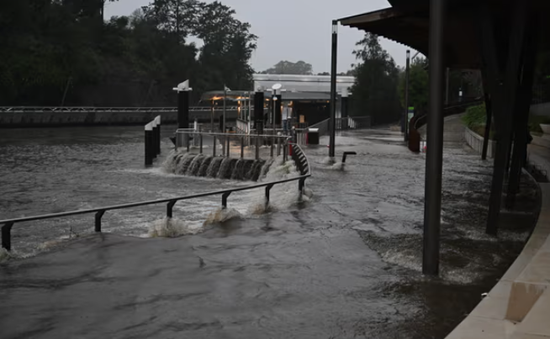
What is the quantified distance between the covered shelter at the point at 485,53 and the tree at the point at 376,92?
6092cm

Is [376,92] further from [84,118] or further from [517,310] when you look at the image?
[517,310]

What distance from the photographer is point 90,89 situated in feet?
288

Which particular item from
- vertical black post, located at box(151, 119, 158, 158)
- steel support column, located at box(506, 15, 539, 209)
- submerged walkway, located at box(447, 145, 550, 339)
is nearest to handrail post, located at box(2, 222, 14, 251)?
submerged walkway, located at box(447, 145, 550, 339)

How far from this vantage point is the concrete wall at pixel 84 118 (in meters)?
62.0

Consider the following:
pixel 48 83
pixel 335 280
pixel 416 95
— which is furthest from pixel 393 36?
pixel 48 83

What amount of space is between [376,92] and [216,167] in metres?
56.2

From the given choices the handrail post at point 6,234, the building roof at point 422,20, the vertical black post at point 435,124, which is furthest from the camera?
the building roof at point 422,20

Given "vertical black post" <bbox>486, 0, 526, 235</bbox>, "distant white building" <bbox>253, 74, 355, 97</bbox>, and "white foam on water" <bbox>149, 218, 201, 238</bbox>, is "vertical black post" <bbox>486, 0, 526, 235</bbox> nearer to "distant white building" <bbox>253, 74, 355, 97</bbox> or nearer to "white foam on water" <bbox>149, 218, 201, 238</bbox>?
"white foam on water" <bbox>149, 218, 201, 238</bbox>

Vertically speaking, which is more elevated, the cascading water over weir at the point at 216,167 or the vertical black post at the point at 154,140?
the vertical black post at the point at 154,140

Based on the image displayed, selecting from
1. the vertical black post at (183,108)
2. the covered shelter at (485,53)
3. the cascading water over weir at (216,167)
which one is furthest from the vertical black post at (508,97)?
the vertical black post at (183,108)

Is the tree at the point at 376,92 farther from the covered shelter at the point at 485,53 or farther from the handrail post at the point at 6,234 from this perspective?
the handrail post at the point at 6,234

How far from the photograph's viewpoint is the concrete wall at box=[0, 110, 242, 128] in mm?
62000

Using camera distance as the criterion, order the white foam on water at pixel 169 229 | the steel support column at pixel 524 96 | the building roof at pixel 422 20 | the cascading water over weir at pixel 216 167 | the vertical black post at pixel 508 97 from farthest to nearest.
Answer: the cascading water over weir at pixel 216 167, the steel support column at pixel 524 96, the white foam on water at pixel 169 229, the building roof at pixel 422 20, the vertical black post at pixel 508 97

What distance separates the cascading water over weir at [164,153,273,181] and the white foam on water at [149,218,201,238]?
36.1 ft
